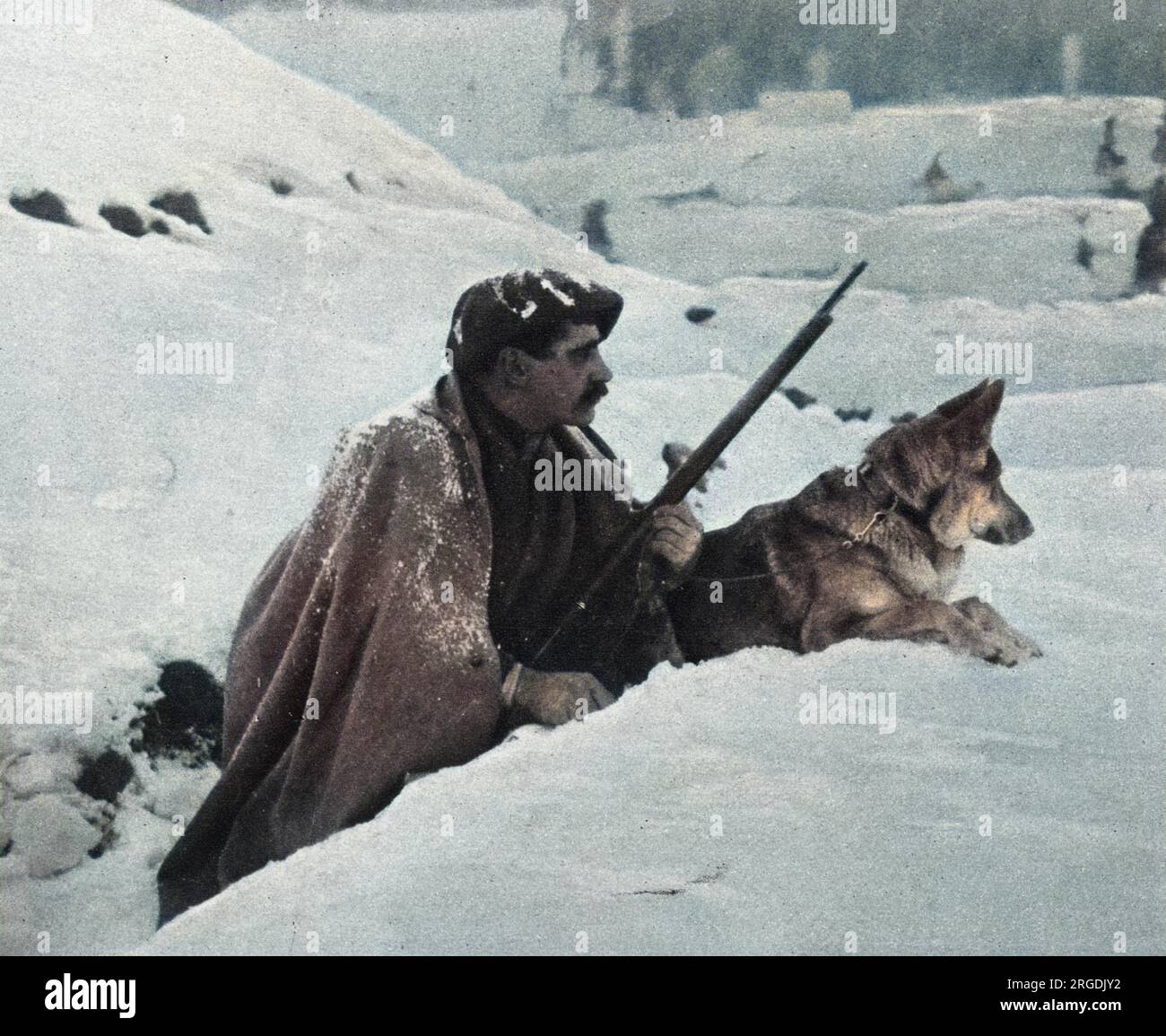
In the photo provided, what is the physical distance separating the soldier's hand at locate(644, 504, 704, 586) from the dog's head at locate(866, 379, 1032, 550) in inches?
23.1

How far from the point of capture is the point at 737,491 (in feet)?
18.9

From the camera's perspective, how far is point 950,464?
5484 mm

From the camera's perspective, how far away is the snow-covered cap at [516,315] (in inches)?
208

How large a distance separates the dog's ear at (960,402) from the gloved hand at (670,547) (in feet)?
2.72

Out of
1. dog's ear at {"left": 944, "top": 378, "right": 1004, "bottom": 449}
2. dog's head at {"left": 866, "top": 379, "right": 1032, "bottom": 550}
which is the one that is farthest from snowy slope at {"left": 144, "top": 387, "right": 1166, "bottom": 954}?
dog's ear at {"left": 944, "top": 378, "right": 1004, "bottom": 449}

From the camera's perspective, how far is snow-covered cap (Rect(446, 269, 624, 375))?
17.3ft

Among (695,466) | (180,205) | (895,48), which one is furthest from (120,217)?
(895,48)

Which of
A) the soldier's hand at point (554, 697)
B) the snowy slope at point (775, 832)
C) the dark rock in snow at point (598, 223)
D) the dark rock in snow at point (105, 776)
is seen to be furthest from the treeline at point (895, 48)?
the dark rock in snow at point (105, 776)

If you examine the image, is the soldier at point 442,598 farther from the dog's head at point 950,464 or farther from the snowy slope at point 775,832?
the dog's head at point 950,464

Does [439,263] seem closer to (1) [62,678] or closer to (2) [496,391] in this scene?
(2) [496,391]

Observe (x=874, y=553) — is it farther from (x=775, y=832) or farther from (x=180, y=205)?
(x=180, y=205)

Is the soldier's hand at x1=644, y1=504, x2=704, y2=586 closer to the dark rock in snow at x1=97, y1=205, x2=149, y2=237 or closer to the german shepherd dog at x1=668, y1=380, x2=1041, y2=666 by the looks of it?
the german shepherd dog at x1=668, y1=380, x2=1041, y2=666

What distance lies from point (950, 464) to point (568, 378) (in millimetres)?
1187
